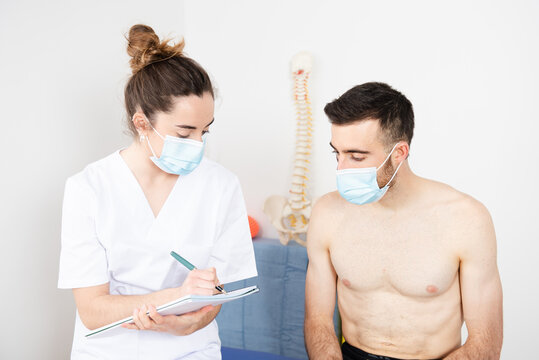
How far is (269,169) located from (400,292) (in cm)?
116

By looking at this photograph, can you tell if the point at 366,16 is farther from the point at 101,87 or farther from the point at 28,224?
the point at 28,224

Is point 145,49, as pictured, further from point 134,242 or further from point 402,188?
point 402,188

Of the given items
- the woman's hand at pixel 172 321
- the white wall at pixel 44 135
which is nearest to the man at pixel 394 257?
the woman's hand at pixel 172 321

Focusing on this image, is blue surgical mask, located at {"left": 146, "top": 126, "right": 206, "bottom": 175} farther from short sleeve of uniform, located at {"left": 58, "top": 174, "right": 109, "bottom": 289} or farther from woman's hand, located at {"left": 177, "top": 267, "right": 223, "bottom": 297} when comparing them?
woman's hand, located at {"left": 177, "top": 267, "right": 223, "bottom": 297}

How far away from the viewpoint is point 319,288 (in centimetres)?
165

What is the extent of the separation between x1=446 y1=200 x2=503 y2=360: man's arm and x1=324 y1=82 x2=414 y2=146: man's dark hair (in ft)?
1.16

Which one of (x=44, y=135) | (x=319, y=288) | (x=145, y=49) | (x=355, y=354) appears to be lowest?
(x=355, y=354)

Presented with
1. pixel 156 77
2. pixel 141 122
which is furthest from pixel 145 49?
pixel 141 122

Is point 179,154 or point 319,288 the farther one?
point 319,288

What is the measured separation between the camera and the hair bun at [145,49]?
145cm

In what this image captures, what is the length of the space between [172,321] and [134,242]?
27 cm

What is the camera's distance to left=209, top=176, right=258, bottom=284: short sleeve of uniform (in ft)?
5.24

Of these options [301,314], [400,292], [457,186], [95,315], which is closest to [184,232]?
[95,315]

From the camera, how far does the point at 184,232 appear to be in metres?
1.49
